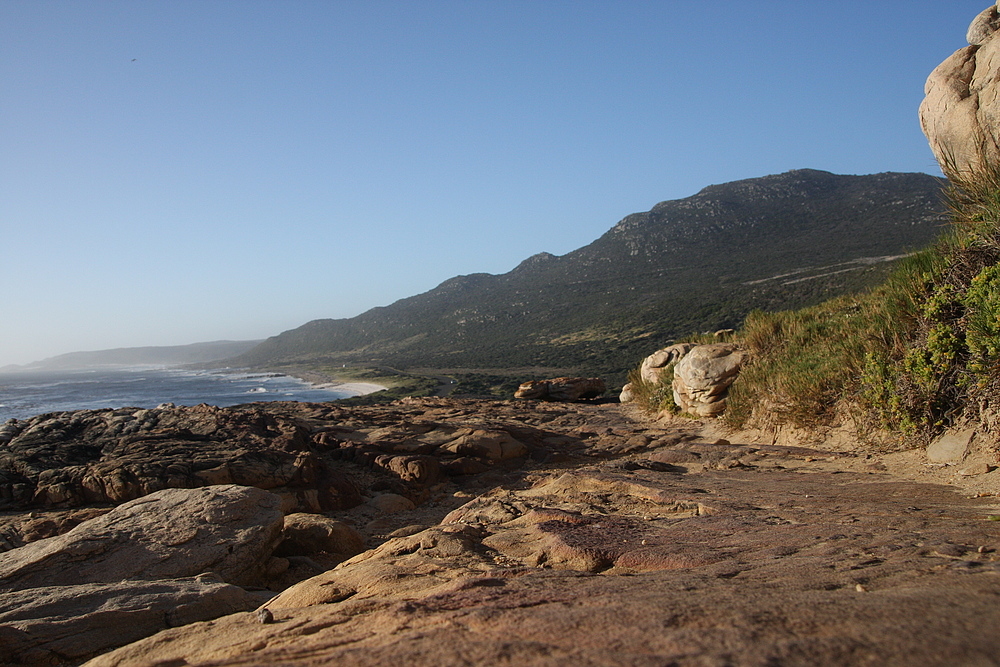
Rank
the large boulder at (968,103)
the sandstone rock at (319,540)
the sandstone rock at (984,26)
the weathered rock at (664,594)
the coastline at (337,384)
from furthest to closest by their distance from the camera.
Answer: the coastline at (337,384) → the sandstone rock at (984,26) → the large boulder at (968,103) → the sandstone rock at (319,540) → the weathered rock at (664,594)

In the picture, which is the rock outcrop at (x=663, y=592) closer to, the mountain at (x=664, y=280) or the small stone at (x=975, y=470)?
the small stone at (x=975, y=470)

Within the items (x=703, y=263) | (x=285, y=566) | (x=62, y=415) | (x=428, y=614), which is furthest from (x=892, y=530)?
(x=703, y=263)

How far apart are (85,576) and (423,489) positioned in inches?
176

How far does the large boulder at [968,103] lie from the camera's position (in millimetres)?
6141

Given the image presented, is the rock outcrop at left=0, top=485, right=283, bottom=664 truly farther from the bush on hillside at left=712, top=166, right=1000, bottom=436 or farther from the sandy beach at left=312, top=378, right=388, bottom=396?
the sandy beach at left=312, top=378, right=388, bottom=396

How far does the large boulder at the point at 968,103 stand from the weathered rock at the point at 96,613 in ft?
27.2

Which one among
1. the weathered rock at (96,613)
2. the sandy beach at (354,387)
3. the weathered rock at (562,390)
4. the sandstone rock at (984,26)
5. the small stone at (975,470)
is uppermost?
the sandstone rock at (984,26)

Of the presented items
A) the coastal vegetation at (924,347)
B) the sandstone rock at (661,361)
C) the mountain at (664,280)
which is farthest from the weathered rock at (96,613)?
the mountain at (664,280)

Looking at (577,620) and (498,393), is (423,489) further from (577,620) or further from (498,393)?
(498,393)

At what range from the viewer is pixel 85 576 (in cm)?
448

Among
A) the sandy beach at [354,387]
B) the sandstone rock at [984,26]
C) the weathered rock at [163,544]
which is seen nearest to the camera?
the weathered rock at [163,544]

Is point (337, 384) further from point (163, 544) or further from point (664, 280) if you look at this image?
point (163, 544)

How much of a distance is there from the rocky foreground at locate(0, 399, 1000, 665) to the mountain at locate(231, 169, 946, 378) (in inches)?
1210

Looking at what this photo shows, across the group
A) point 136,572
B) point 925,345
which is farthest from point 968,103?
point 136,572
